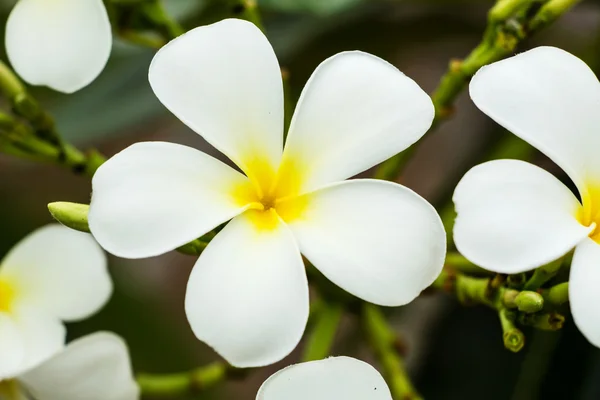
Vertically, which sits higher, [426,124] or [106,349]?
[426,124]

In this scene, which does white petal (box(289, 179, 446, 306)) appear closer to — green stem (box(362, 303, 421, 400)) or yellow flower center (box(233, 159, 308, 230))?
yellow flower center (box(233, 159, 308, 230))

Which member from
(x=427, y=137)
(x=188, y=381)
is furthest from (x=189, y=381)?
(x=427, y=137)

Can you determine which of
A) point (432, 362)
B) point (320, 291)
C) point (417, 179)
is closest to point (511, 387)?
point (432, 362)

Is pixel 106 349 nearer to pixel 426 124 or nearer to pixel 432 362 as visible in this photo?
pixel 426 124

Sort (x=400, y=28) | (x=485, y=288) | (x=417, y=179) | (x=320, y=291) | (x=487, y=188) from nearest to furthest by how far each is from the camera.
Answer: (x=487, y=188) < (x=485, y=288) < (x=320, y=291) < (x=400, y=28) < (x=417, y=179)

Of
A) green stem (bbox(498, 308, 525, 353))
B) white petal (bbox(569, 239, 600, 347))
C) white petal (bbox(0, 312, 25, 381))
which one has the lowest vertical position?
white petal (bbox(0, 312, 25, 381))

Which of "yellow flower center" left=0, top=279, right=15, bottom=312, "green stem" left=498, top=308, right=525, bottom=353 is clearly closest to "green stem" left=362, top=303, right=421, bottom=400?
"green stem" left=498, top=308, right=525, bottom=353
